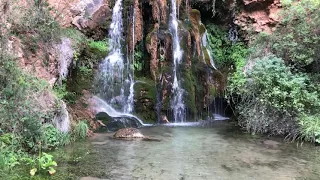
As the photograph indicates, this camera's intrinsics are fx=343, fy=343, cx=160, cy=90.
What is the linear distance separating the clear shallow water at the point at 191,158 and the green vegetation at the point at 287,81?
743mm

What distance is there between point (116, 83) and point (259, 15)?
6.81m

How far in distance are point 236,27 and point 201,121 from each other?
519 cm

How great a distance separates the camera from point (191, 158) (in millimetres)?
7824

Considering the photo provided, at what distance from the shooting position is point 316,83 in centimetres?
1088

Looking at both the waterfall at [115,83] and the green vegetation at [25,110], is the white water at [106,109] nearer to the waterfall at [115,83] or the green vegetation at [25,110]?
the waterfall at [115,83]

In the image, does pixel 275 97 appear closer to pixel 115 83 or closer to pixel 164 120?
pixel 164 120

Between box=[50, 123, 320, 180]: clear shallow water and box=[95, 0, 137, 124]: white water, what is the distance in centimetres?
247

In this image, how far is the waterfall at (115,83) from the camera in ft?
41.7

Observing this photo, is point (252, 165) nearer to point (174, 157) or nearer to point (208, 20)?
point (174, 157)

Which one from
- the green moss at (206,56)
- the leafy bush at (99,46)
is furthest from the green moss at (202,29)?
the leafy bush at (99,46)

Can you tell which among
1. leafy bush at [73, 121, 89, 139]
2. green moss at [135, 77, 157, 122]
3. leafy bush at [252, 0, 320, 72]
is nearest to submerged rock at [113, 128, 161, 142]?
leafy bush at [73, 121, 89, 139]

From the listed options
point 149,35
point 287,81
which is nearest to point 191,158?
point 287,81

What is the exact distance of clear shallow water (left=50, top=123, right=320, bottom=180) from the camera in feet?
21.6

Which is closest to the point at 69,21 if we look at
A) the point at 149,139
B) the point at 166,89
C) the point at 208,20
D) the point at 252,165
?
the point at 166,89
